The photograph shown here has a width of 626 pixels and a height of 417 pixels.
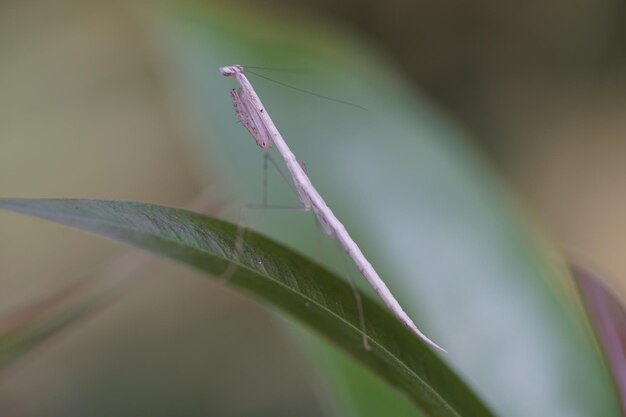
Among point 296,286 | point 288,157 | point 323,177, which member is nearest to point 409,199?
point 323,177

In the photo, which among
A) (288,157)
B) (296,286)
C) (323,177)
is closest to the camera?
(296,286)

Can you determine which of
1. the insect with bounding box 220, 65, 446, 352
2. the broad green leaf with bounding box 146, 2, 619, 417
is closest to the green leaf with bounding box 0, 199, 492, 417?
the insect with bounding box 220, 65, 446, 352

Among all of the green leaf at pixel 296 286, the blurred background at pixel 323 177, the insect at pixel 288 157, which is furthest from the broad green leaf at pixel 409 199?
the green leaf at pixel 296 286

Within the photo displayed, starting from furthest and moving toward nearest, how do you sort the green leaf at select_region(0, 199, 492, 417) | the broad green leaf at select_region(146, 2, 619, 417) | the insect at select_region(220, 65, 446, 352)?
the broad green leaf at select_region(146, 2, 619, 417) < the insect at select_region(220, 65, 446, 352) < the green leaf at select_region(0, 199, 492, 417)

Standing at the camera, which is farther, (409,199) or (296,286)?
(409,199)

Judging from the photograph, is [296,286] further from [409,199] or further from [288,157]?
[409,199]

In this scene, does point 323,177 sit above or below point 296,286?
above

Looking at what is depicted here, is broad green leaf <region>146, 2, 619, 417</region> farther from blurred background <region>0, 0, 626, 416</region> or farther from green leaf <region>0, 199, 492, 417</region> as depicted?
green leaf <region>0, 199, 492, 417</region>
